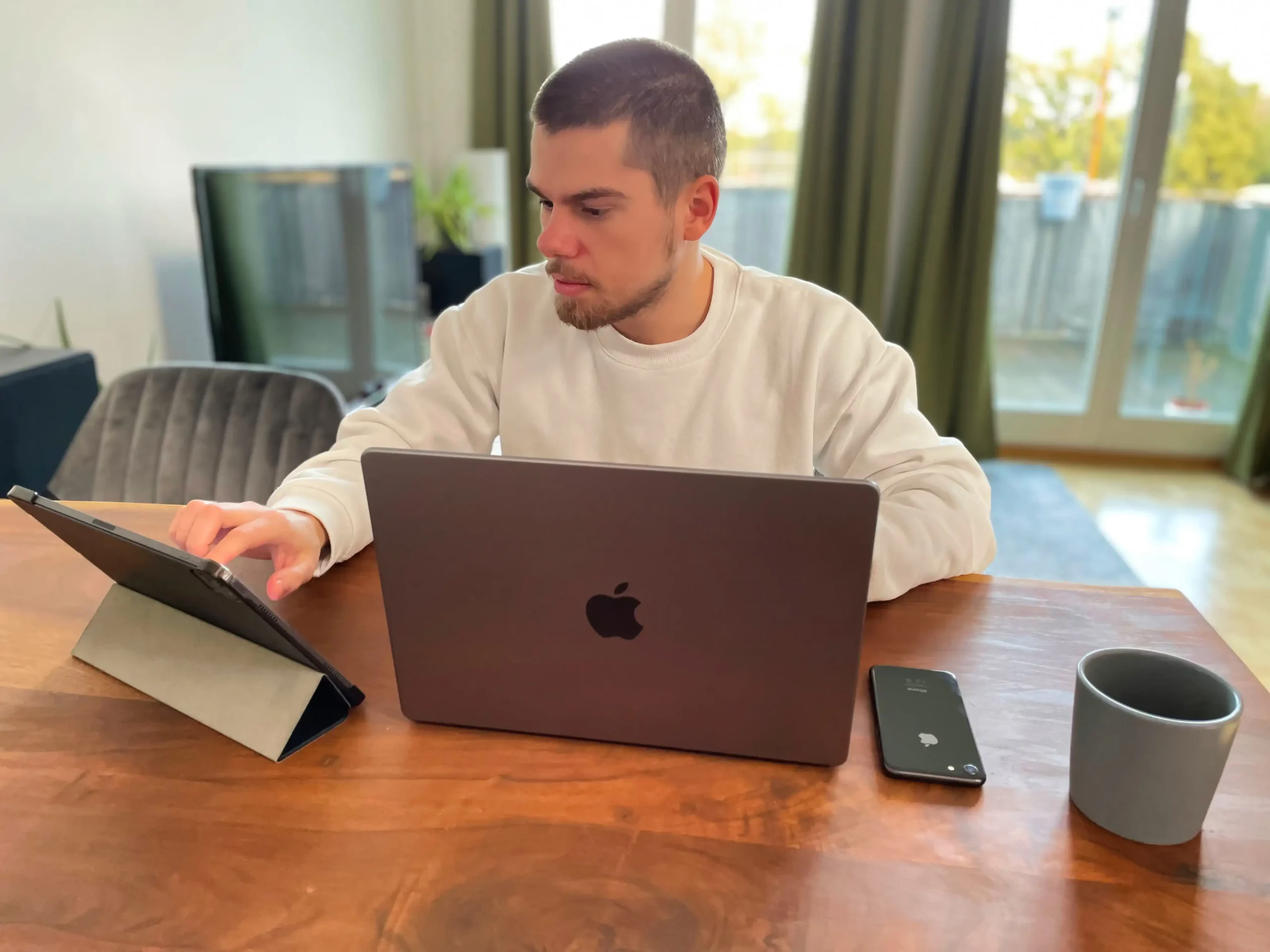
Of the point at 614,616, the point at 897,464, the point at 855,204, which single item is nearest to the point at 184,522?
the point at 614,616

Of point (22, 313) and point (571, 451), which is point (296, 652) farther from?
point (22, 313)

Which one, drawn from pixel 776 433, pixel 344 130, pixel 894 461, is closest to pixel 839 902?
pixel 894 461

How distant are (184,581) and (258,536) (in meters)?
0.17

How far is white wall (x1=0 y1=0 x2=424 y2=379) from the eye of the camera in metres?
1.96

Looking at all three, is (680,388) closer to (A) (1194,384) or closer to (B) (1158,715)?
(B) (1158,715)

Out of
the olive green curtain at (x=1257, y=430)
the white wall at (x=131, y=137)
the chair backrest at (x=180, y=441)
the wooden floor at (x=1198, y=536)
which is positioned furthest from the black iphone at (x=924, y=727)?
the olive green curtain at (x=1257, y=430)

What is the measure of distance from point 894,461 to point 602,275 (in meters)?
0.39

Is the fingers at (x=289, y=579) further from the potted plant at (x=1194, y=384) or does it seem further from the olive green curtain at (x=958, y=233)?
the potted plant at (x=1194, y=384)

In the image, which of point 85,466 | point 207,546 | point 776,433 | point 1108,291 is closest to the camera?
point 207,546

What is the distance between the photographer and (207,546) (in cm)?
78

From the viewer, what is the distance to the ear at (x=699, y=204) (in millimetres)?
1049

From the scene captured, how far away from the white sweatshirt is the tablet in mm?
326

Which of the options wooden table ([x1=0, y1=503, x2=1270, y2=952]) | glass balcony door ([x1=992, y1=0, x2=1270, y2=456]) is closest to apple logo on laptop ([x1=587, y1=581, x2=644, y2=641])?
wooden table ([x1=0, y1=503, x2=1270, y2=952])

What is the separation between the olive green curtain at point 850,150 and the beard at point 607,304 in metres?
2.41
